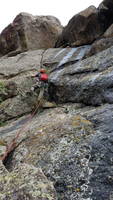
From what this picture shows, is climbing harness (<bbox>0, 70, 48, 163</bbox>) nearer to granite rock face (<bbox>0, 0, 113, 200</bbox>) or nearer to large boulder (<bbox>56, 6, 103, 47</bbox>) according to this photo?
granite rock face (<bbox>0, 0, 113, 200</bbox>)

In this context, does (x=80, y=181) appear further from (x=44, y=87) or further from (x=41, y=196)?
(x=44, y=87)

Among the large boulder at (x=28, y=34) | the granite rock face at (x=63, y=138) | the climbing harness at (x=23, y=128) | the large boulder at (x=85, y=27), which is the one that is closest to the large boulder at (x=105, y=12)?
the large boulder at (x=85, y=27)

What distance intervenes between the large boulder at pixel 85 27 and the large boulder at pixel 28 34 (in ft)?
11.1

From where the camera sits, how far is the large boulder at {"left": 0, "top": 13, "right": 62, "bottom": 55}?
16.4 m

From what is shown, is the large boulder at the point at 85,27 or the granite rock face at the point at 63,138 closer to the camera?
the granite rock face at the point at 63,138

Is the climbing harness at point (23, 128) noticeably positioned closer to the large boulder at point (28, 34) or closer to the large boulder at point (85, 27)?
the large boulder at point (85, 27)

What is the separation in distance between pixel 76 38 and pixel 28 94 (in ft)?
22.9

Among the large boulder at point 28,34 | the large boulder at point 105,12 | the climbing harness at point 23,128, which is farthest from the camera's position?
the large boulder at point 28,34

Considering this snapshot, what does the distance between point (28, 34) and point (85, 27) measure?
5084 millimetres

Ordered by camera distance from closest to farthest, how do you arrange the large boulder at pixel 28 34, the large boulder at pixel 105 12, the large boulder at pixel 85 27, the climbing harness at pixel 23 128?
the climbing harness at pixel 23 128, the large boulder at pixel 105 12, the large boulder at pixel 85 27, the large boulder at pixel 28 34

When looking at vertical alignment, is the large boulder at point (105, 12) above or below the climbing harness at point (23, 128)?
above

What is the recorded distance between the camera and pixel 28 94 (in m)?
8.48

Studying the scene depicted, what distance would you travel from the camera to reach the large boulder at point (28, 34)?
1639cm

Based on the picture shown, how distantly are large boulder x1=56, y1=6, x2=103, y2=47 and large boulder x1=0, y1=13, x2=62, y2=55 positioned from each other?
3372 mm
